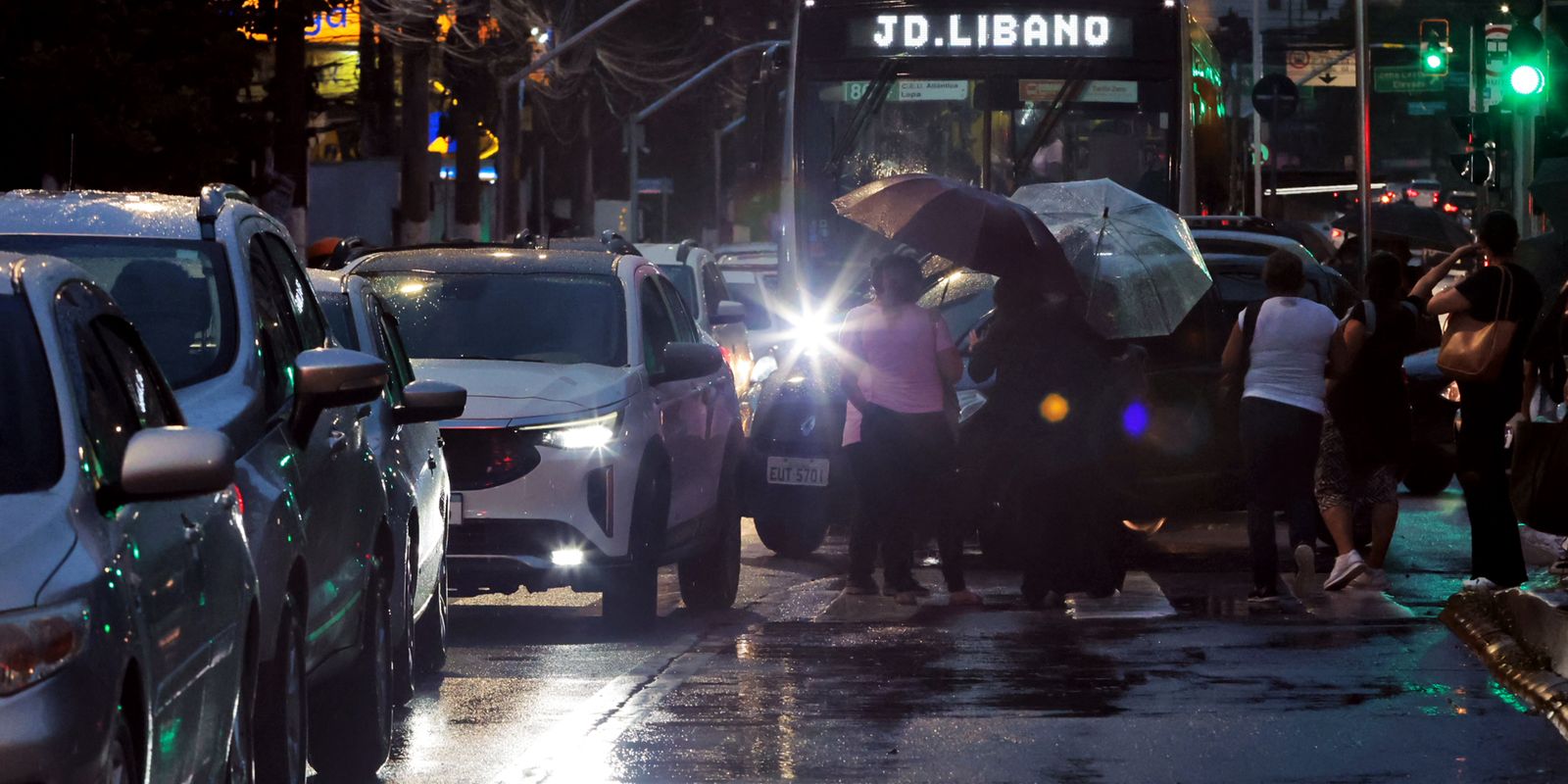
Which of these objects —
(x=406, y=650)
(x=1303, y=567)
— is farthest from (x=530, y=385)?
(x=1303, y=567)

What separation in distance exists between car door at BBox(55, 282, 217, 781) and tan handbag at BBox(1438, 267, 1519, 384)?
844 cm

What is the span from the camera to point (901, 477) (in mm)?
13922

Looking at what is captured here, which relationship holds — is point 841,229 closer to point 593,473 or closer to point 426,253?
point 426,253

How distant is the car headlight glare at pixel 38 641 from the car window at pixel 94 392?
1.74 feet

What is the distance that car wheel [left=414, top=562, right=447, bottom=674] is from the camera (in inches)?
441

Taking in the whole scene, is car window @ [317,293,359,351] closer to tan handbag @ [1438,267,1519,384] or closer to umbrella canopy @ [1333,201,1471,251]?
tan handbag @ [1438,267,1519,384]

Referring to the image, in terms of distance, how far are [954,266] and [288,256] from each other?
8467 mm

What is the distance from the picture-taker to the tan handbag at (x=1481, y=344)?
1355cm

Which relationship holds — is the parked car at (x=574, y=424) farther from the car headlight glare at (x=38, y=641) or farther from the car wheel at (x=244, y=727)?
the car headlight glare at (x=38, y=641)

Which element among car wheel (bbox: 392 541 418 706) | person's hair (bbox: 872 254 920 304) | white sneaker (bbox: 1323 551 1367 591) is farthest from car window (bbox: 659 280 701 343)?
car wheel (bbox: 392 541 418 706)

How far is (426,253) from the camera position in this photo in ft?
47.5

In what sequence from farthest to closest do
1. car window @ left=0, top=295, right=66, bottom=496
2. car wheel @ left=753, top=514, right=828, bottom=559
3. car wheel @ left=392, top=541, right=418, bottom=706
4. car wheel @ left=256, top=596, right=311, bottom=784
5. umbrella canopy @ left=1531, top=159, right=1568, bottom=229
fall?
1. umbrella canopy @ left=1531, top=159, right=1568, bottom=229
2. car wheel @ left=753, top=514, right=828, bottom=559
3. car wheel @ left=392, top=541, right=418, bottom=706
4. car wheel @ left=256, top=596, right=311, bottom=784
5. car window @ left=0, top=295, right=66, bottom=496

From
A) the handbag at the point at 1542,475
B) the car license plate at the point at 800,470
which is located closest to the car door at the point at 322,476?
the handbag at the point at 1542,475

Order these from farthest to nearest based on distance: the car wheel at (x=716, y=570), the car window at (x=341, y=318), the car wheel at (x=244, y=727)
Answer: the car wheel at (x=716, y=570) < the car window at (x=341, y=318) < the car wheel at (x=244, y=727)
